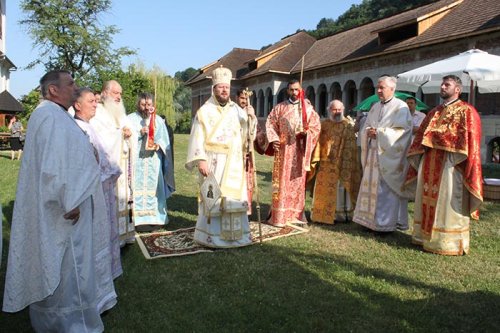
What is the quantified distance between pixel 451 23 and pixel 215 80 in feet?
53.5

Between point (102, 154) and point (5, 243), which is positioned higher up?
point (102, 154)

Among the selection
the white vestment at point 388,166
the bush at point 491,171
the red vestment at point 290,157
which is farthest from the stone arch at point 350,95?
the white vestment at point 388,166

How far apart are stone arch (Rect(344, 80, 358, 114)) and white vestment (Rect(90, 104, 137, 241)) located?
2095cm

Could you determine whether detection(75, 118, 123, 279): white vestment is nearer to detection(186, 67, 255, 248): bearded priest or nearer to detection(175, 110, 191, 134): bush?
detection(186, 67, 255, 248): bearded priest

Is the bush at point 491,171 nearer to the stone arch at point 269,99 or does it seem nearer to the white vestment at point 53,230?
the white vestment at point 53,230

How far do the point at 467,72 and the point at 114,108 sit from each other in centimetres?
671

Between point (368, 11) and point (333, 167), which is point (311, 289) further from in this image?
point (368, 11)

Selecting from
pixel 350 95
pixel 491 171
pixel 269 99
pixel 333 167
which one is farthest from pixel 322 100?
pixel 333 167

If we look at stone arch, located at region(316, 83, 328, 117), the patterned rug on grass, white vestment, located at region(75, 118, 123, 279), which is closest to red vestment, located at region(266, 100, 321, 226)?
the patterned rug on grass

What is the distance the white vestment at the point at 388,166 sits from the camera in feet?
21.0

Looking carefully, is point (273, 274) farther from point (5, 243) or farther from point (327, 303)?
point (5, 243)

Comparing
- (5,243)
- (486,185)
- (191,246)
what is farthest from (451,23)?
(5,243)

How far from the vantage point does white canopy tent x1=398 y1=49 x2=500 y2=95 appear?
8.62 meters

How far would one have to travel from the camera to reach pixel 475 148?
17.8 feet
